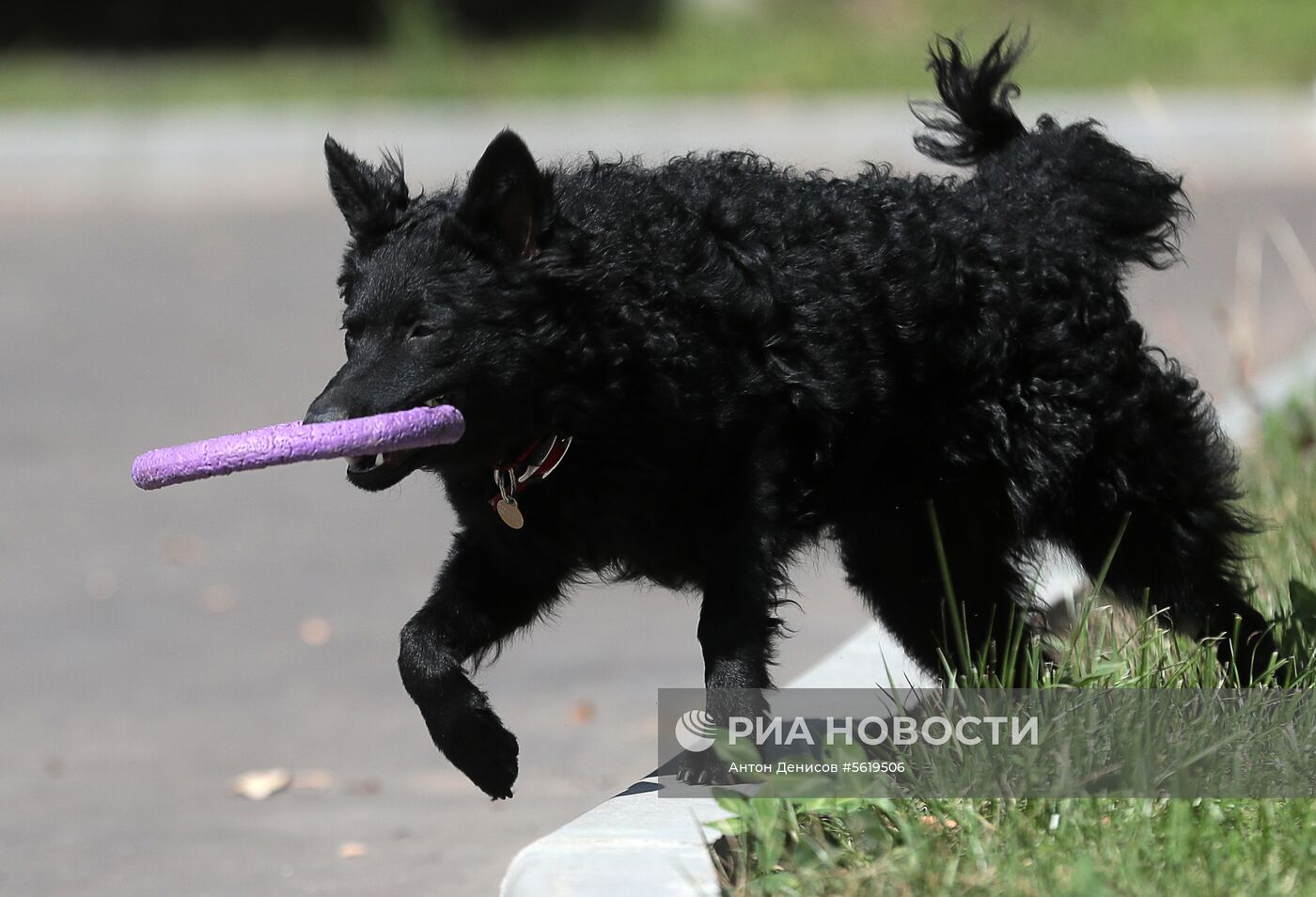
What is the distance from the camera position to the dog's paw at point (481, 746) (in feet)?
12.1

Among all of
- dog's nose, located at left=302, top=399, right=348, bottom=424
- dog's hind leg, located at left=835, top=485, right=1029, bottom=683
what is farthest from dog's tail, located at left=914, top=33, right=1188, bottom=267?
dog's nose, located at left=302, top=399, right=348, bottom=424

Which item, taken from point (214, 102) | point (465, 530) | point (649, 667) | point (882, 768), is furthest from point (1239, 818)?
point (214, 102)

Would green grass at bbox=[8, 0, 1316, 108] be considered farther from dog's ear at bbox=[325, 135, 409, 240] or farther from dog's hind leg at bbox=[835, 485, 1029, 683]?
dog's ear at bbox=[325, 135, 409, 240]

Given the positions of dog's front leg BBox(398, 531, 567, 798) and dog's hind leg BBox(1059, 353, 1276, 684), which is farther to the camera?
dog's hind leg BBox(1059, 353, 1276, 684)

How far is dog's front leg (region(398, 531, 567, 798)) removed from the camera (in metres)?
3.71

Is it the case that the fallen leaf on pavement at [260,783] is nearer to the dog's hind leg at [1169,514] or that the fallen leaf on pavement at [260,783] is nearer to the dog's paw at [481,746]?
the dog's paw at [481,746]

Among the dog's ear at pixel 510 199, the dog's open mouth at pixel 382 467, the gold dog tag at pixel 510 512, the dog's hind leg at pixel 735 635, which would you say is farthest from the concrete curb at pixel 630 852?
the dog's ear at pixel 510 199

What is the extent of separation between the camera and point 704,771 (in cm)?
360

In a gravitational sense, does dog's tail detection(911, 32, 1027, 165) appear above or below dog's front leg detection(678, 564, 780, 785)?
above

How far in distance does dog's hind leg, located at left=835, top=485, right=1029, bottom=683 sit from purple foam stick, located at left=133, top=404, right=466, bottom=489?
1.10 meters

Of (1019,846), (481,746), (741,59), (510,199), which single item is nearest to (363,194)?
(510,199)

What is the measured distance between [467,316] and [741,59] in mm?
14019

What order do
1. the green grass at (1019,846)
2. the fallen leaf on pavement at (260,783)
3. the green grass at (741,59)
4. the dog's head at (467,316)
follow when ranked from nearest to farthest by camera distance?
the green grass at (1019,846), the dog's head at (467,316), the fallen leaf on pavement at (260,783), the green grass at (741,59)

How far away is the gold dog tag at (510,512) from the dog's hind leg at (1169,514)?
1.31 m
